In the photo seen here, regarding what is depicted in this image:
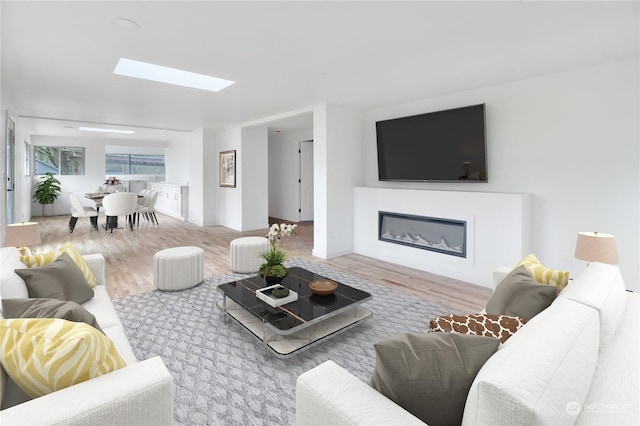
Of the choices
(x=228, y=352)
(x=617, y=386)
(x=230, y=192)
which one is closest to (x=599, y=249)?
(x=617, y=386)

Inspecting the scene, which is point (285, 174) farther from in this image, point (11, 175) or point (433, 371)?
point (433, 371)

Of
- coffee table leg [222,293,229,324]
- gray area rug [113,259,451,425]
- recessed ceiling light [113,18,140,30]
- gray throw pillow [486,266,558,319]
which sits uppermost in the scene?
recessed ceiling light [113,18,140,30]

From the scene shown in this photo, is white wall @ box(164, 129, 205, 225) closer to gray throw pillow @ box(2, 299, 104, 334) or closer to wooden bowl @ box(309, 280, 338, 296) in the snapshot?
wooden bowl @ box(309, 280, 338, 296)

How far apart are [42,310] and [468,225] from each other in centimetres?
398

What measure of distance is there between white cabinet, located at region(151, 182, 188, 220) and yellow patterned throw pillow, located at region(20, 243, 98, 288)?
6636 mm

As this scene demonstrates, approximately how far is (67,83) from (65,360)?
410 cm

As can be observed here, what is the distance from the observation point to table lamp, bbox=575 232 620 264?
2.42 meters

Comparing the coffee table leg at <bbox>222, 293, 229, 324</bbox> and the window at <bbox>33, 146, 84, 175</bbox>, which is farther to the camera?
the window at <bbox>33, 146, 84, 175</bbox>

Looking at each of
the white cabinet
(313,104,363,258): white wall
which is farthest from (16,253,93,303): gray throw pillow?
the white cabinet

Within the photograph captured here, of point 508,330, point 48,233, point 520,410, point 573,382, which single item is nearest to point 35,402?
point 520,410

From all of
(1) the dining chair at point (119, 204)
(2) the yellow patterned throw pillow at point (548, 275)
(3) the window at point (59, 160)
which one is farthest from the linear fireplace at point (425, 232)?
(3) the window at point (59, 160)

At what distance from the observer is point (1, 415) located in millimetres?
926

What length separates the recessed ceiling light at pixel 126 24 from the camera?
7.61 feet

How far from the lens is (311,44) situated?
271 centimetres
